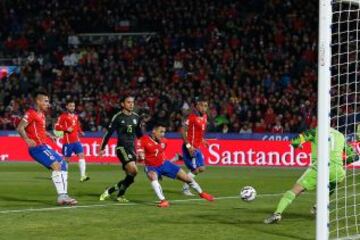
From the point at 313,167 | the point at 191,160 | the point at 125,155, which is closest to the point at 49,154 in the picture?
the point at 125,155

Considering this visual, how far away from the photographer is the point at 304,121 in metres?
30.3

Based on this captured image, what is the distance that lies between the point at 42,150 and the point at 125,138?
1.90 metres

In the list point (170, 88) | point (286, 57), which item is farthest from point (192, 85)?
point (286, 57)

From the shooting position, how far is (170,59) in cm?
3759

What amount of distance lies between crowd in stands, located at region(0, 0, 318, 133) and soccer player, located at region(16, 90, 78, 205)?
52.8 ft

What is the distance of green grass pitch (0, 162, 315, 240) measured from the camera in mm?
11477

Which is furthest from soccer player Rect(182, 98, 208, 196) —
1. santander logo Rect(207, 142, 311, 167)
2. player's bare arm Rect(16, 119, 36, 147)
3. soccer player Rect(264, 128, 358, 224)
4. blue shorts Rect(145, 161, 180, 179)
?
santander logo Rect(207, 142, 311, 167)

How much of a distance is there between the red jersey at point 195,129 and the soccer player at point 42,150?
492cm

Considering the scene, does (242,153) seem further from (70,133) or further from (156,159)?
(156,159)

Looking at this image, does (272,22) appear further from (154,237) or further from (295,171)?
(154,237)

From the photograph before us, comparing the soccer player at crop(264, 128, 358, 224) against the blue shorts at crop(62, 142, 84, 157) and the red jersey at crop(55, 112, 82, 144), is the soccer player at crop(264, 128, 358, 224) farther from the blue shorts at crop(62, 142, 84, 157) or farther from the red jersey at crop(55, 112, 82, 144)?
the red jersey at crop(55, 112, 82, 144)

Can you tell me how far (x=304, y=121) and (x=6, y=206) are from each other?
56.1 feet

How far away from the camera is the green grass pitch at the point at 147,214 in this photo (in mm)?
11477

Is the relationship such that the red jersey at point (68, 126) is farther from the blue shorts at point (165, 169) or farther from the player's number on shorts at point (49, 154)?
the blue shorts at point (165, 169)
